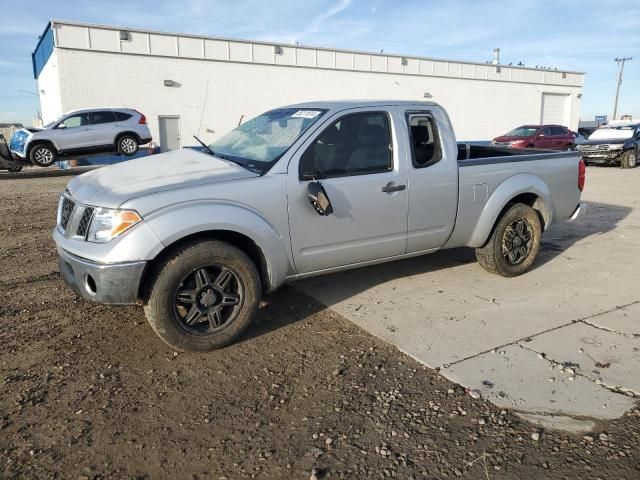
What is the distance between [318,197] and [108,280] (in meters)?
1.61

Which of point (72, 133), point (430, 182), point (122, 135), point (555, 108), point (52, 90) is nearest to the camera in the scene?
point (430, 182)

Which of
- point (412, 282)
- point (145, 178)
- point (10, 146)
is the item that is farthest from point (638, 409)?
point (10, 146)

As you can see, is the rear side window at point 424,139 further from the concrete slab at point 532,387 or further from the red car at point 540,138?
the red car at point 540,138

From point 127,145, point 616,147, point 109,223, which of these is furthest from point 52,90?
point 616,147

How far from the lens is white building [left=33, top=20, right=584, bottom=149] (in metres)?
19.6

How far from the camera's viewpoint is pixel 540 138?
877 inches

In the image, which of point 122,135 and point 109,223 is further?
point 122,135

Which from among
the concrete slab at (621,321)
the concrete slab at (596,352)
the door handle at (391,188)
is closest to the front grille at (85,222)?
the door handle at (391,188)

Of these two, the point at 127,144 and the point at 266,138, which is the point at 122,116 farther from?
the point at 266,138

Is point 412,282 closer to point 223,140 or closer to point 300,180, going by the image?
point 300,180

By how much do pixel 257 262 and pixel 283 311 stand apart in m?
0.76

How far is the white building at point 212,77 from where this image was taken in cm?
1958

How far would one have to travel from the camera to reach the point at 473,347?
3828mm

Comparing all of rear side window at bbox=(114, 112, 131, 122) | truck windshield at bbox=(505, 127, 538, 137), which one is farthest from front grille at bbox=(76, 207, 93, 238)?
truck windshield at bbox=(505, 127, 538, 137)
